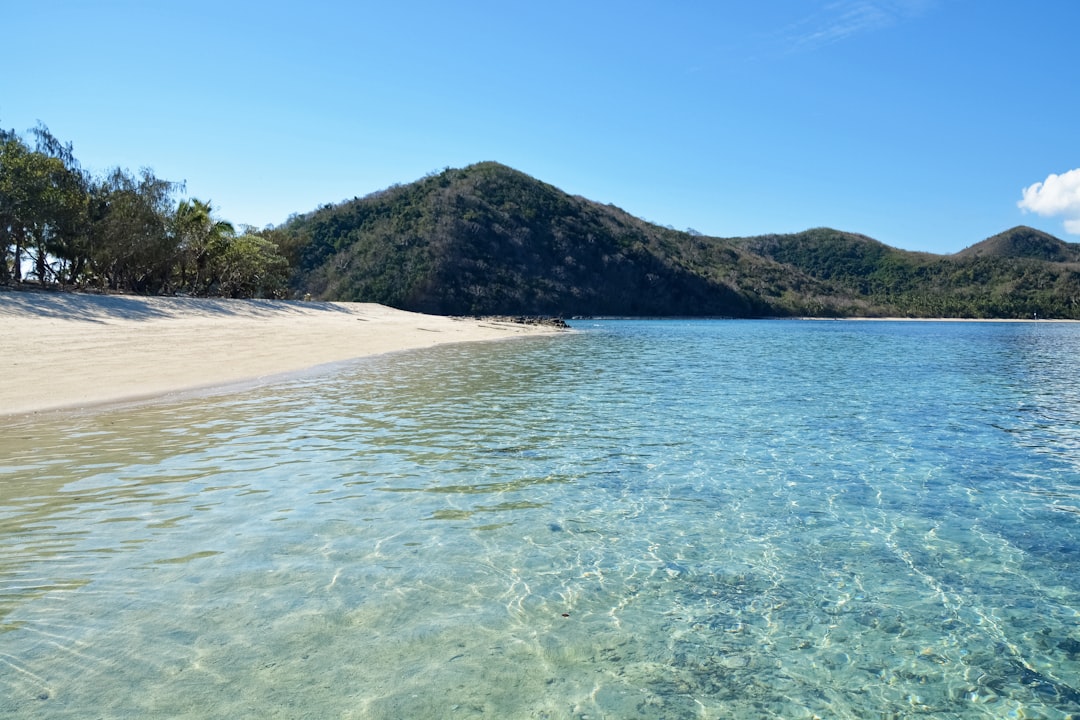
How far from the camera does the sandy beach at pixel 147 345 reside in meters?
15.5

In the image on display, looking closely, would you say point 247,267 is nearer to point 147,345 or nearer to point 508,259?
point 147,345

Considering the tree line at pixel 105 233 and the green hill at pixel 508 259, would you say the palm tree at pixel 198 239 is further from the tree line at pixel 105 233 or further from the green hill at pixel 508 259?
the green hill at pixel 508 259

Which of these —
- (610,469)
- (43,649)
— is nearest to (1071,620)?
(610,469)

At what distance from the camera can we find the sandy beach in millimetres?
15531

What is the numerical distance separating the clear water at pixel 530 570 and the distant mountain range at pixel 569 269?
56.2 meters

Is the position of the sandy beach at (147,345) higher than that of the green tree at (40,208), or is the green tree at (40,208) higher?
the green tree at (40,208)

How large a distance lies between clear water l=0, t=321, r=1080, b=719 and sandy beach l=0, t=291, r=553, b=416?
3651 millimetres

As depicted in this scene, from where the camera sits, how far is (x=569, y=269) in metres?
119

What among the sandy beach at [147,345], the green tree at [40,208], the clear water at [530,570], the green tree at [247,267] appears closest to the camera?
the clear water at [530,570]

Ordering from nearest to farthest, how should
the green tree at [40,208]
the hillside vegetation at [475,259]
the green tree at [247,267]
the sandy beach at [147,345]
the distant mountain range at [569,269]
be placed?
1. the sandy beach at [147,345]
2. the green tree at [40,208]
3. the hillside vegetation at [475,259]
4. the green tree at [247,267]
5. the distant mountain range at [569,269]

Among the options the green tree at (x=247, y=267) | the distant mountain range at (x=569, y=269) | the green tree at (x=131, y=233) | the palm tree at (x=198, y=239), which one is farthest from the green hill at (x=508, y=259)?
the green tree at (x=131, y=233)

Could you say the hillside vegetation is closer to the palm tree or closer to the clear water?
the palm tree

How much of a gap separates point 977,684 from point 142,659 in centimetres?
546

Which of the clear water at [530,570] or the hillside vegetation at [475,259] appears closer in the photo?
the clear water at [530,570]
